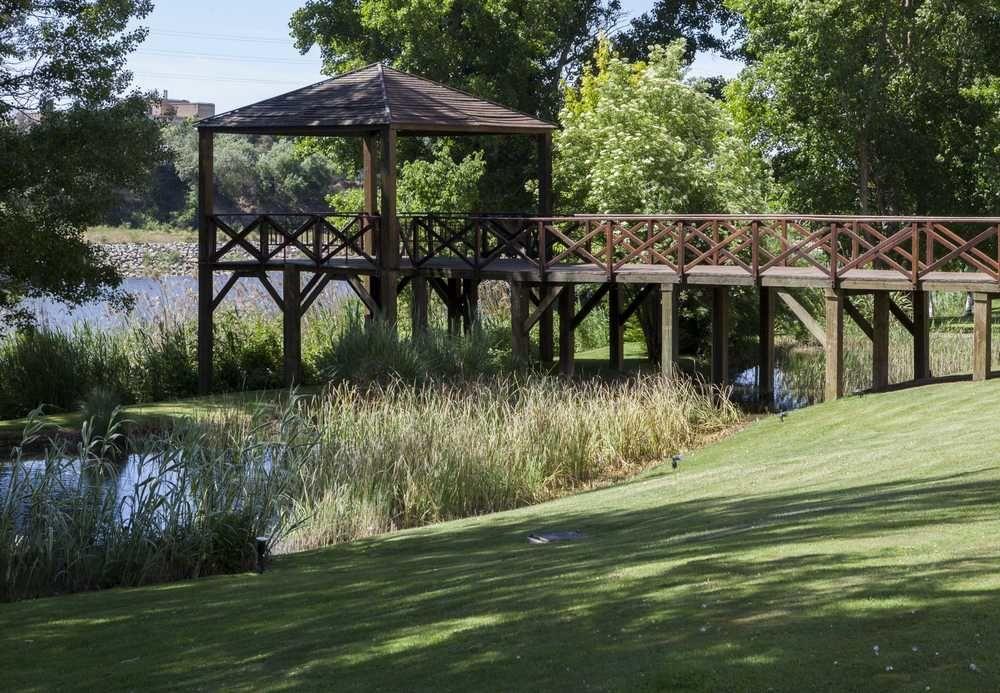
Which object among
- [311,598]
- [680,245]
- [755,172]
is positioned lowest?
[311,598]

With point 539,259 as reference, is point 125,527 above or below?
below

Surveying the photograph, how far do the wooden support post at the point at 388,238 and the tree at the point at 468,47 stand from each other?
10044 millimetres

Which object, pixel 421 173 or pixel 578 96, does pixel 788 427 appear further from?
pixel 578 96

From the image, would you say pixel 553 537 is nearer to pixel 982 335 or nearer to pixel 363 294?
pixel 982 335

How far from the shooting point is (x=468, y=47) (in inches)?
1304

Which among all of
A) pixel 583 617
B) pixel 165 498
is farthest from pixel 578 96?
pixel 583 617

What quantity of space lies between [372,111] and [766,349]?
24.5 feet

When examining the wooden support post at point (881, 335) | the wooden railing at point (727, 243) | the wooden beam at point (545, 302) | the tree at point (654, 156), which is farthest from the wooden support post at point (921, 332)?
the tree at point (654, 156)

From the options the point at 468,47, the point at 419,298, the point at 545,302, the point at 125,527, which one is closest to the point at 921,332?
the point at 545,302

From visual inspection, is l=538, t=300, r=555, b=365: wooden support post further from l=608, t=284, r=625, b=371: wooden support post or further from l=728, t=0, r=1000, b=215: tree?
l=728, t=0, r=1000, b=215: tree

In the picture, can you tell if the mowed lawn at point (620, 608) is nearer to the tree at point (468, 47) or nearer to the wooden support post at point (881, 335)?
the wooden support post at point (881, 335)

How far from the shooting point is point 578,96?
37188mm

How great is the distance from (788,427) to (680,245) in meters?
4.35

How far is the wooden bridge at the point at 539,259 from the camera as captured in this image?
19281mm
